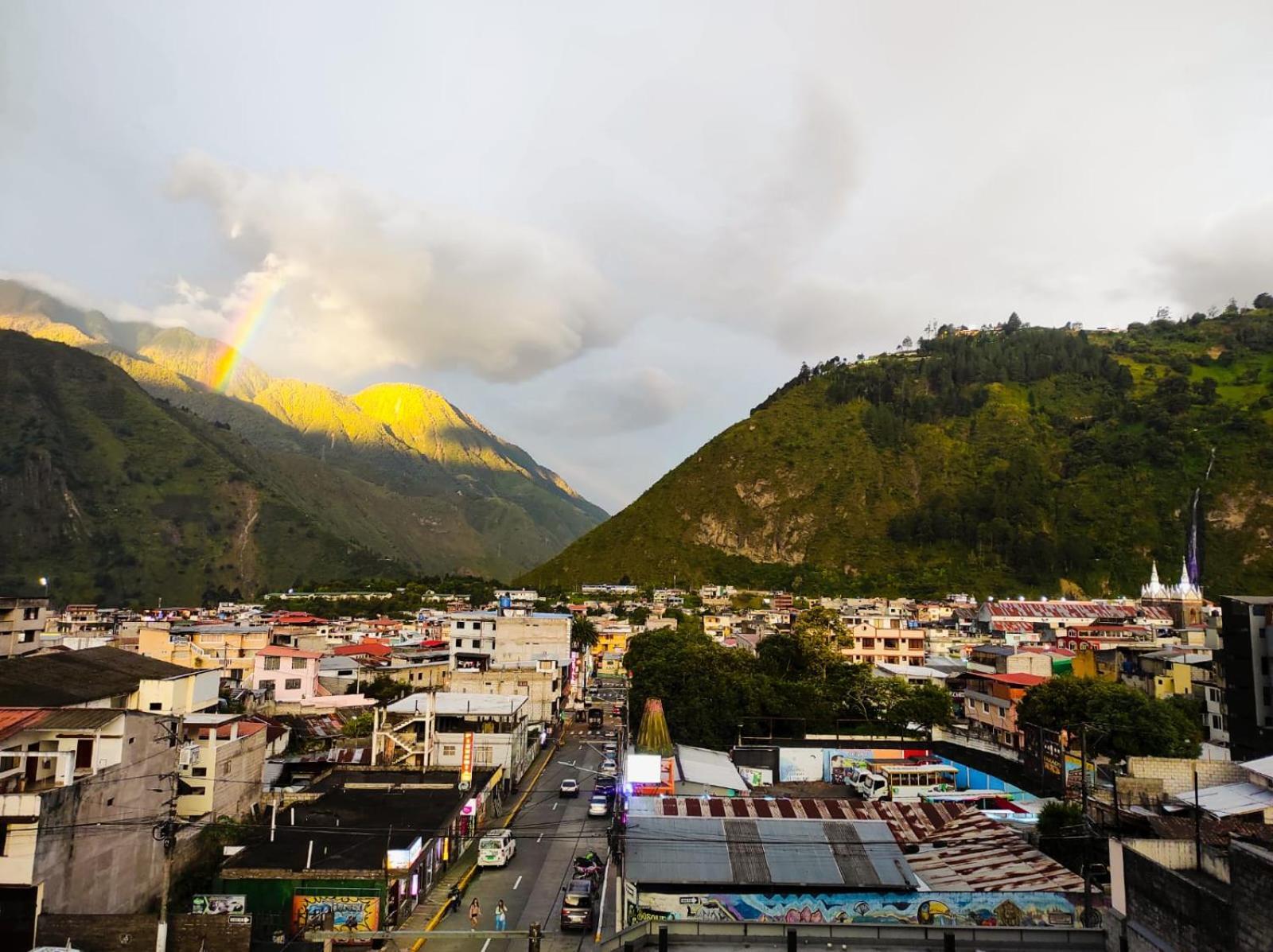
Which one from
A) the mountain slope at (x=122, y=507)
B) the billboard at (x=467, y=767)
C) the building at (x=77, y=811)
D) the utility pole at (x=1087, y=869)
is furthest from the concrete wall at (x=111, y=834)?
the mountain slope at (x=122, y=507)

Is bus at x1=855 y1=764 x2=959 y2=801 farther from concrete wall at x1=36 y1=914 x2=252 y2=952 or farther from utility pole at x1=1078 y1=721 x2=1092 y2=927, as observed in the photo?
concrete wall at x1=36 y1=914 x2=252 y2=952

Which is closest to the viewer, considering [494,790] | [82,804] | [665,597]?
[82,804]

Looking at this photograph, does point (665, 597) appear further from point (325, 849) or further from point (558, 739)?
point (325, 849)

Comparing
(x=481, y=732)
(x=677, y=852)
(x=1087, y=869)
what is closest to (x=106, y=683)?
(x=481, y=732)

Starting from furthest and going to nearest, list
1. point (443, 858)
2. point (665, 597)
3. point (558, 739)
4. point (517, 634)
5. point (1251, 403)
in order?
1. point (1251, 403)
2. point (665, 597)
3. point (517, 634)
4. point (558, 739)
5. point (443, 858)

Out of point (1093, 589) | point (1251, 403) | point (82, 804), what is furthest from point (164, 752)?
point (1251, 403)

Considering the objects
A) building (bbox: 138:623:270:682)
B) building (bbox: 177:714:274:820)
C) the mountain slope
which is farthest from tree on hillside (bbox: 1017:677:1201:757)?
the mountain slope
